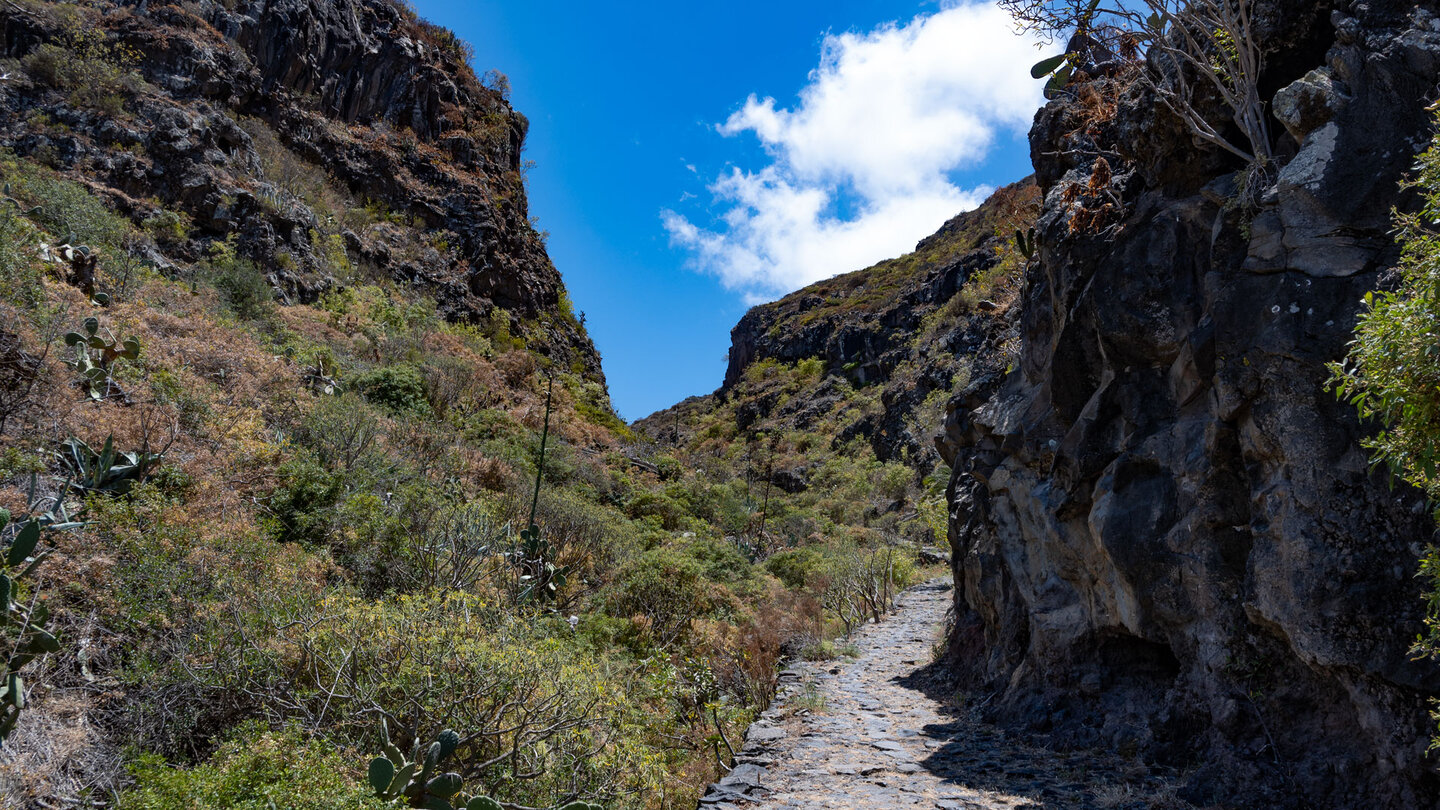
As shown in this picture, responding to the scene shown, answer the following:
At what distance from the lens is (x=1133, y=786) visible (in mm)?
4523

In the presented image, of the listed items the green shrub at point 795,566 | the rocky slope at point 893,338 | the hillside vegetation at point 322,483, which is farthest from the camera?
the rocky slope at point 893,338

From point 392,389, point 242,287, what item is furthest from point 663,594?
point 242,287

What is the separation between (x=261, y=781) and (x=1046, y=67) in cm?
858

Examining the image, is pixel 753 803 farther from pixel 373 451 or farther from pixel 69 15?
pixel 69 15

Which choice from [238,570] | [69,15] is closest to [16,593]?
[238,570]

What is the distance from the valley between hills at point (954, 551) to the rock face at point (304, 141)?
4836 mm

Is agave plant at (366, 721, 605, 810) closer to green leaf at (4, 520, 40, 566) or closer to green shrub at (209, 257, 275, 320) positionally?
green leaf at (4, 520, 40, 566)

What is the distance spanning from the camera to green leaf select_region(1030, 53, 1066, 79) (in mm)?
6727

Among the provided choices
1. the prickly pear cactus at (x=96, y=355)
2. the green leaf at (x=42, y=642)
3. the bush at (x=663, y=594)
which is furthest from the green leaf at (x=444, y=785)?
the prickly pear cactus at (x=96, y=355)

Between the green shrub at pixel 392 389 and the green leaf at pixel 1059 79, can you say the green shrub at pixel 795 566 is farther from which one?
the green leaf at pixel 1059 79

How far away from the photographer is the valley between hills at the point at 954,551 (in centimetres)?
369

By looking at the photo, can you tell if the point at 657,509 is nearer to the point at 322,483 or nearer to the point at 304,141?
the point at 322,483

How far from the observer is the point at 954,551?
9.39 meters

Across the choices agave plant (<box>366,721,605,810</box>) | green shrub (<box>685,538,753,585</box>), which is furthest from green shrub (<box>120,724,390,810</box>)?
green shrub (<box>685,538,753,585</box>)
